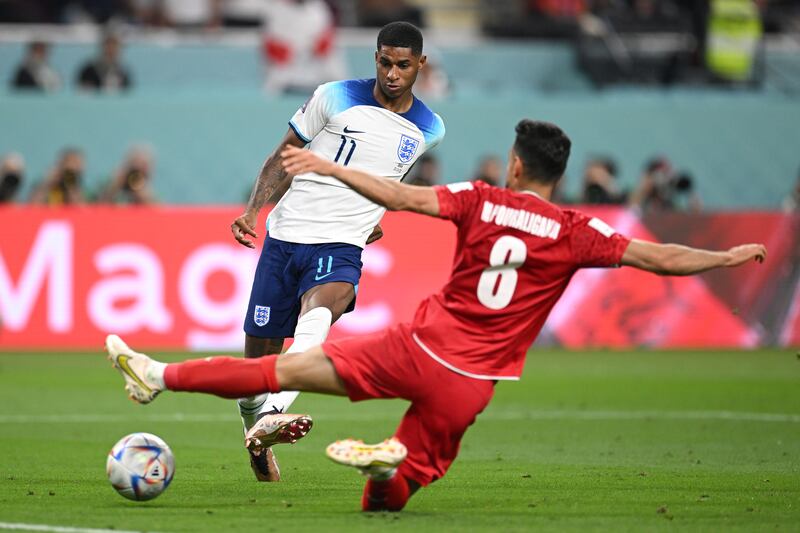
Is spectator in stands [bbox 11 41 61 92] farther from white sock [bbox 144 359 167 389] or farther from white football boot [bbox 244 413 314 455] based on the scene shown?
→ white sock [bbox 144 359 167 389]

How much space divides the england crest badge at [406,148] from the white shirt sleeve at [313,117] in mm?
498

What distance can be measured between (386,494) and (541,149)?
1.91m

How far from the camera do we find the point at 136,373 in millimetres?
7168

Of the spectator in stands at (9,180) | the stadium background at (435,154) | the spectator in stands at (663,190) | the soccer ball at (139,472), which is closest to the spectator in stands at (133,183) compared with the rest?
the stadium background at (435,154)

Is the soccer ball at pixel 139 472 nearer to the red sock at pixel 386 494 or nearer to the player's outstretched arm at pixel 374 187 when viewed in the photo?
the red sock at pixel 386 494

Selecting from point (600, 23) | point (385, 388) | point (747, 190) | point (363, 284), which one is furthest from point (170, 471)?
point (600, 23)

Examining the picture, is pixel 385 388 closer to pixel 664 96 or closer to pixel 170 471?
pixel 170 471

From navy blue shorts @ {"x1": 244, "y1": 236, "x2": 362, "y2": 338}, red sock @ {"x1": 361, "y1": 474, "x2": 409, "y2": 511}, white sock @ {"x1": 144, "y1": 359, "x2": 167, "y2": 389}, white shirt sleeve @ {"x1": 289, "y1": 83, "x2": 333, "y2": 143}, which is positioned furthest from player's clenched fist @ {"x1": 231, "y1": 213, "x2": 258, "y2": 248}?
red sock @ {"x1": 361, "y1": 474, "x2": 409, "y2": 511}

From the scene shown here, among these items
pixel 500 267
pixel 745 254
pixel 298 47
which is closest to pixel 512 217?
pixel 500 267

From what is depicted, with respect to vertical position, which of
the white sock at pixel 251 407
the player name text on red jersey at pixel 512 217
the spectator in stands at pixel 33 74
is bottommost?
the spectator in stands at pixel 33 74

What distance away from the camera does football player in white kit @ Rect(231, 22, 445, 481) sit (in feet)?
29.3

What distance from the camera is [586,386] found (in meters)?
15.9

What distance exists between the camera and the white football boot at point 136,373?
23.5ft

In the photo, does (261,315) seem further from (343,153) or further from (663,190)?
(663,190)
